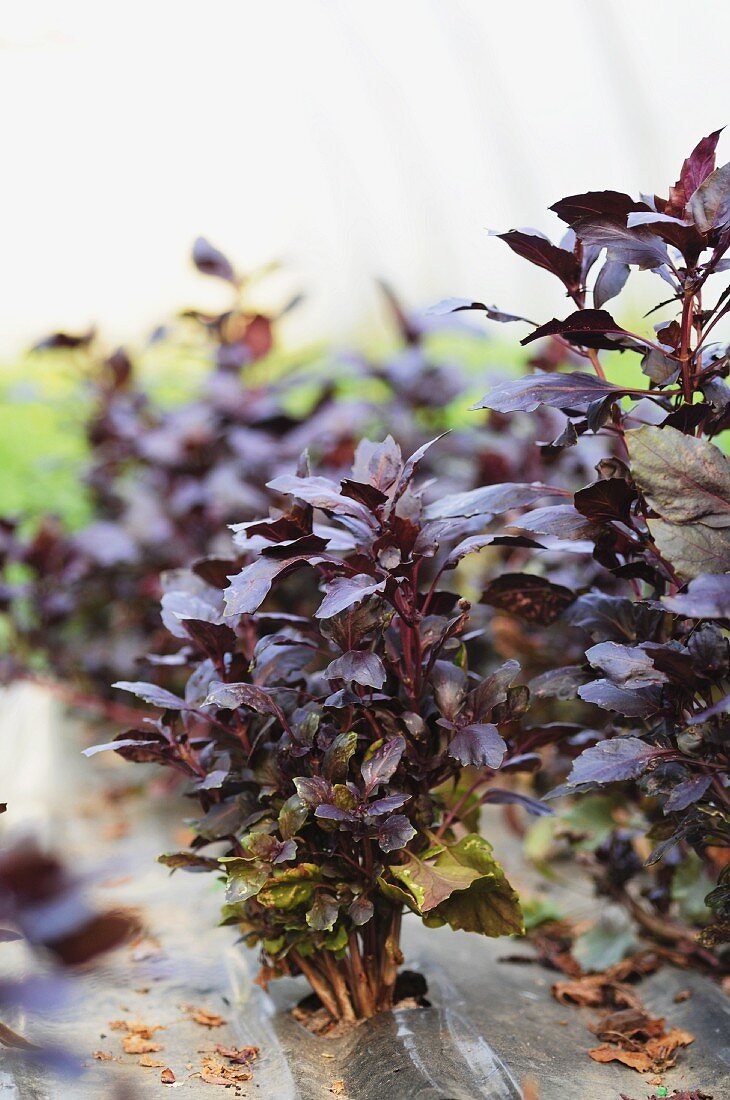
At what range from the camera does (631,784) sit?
6.51 feet

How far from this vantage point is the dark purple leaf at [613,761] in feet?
4.25

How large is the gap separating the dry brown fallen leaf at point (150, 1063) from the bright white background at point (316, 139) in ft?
17.0

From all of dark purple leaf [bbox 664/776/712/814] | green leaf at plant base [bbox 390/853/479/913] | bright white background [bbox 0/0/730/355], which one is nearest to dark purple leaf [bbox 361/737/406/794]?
green leaf at plant base [bbox 390/853/479/913]

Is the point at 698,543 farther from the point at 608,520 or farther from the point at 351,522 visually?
the point at 351,522

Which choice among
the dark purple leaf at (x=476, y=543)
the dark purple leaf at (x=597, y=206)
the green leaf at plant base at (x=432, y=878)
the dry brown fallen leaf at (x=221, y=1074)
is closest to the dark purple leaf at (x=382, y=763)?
the green leaf at plant base at (x=432, y=878)

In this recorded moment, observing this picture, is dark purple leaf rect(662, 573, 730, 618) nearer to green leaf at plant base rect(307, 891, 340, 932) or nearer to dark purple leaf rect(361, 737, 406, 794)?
dark purple leaf rect(361, 737, 406, 794)

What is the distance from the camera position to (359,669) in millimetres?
1349

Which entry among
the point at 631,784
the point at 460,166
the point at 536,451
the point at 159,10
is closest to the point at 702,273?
the point at 631,784

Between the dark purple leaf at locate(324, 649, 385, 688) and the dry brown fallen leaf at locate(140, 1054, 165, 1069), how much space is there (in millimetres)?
627

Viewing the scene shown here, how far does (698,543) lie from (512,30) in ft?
19.7

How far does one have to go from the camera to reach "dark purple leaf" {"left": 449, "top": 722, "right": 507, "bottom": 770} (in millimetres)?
1348

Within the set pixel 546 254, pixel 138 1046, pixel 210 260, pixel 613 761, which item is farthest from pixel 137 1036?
pixel 210 260

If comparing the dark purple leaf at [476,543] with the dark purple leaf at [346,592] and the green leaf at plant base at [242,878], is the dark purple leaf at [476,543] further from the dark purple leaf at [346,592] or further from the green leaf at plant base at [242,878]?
the green leaf at plant base at [242,878]

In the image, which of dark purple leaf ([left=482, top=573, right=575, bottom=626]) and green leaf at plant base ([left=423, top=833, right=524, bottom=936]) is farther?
dark purple leaf ([left=482, top=573, right=575, bottom=626])
